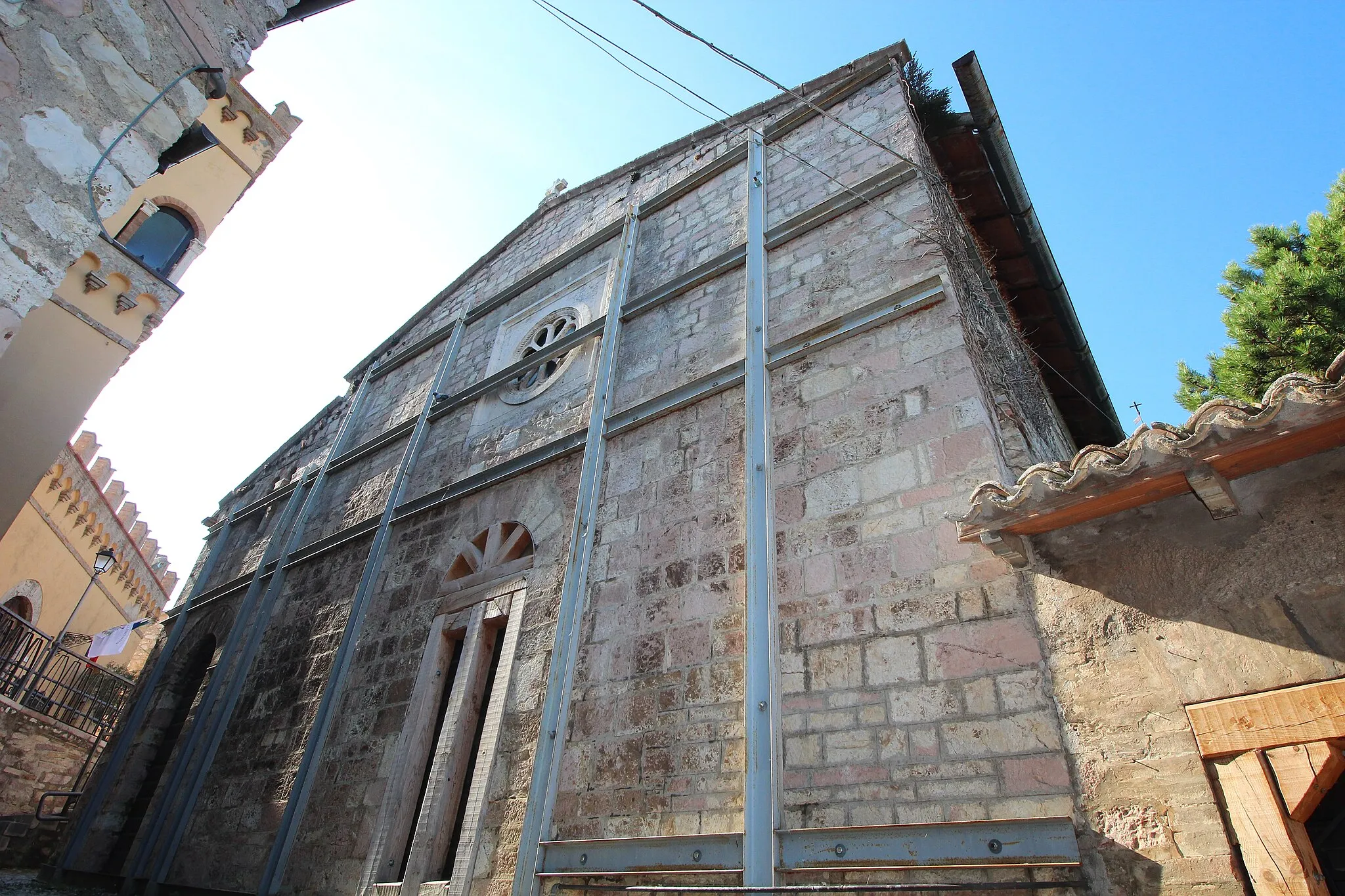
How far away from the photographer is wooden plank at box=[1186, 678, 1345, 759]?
2.59 m

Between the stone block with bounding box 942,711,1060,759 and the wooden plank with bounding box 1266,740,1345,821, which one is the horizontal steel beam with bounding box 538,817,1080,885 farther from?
the wooden plank with bounding box 1266,740,1345,821

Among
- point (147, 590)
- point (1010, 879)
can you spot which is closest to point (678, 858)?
point (1010, 879)

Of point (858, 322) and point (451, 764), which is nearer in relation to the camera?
point (858, 322)

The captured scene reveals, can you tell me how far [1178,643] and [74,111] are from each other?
5.09 meters

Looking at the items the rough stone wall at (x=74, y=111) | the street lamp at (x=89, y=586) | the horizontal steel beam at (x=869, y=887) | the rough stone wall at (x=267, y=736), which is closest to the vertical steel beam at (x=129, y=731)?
the rough stone wall at (x=267, y=736)

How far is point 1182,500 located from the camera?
3242mm

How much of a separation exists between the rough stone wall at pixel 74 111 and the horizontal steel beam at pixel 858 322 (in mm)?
3728

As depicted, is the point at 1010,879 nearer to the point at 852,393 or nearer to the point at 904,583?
the point at 904,583

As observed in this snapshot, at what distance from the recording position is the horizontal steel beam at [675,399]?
5.54m

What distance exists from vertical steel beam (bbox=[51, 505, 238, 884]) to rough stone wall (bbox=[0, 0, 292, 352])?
25.5ft

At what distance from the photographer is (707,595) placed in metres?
4.59

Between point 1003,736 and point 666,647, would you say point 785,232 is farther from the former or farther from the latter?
point 1003,736

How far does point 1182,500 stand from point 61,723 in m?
13.5

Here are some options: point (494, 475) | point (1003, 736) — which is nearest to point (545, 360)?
point (494, 475)
